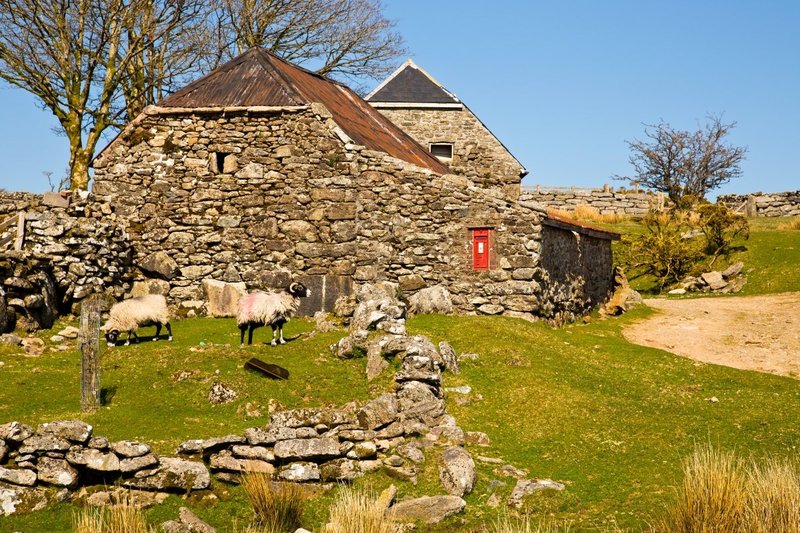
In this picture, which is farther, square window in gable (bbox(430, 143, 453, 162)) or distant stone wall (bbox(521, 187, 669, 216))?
distant stone wall (bbox(521, 187, 669, 216))

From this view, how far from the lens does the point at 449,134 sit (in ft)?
122

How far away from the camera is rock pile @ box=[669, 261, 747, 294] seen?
3212 cm

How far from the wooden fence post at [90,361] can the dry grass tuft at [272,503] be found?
3768mm

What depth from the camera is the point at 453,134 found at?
122 ft

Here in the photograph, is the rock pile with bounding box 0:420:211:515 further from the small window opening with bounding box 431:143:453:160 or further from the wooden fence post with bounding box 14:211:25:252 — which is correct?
the small window opening with bounding box 431:143:453:160

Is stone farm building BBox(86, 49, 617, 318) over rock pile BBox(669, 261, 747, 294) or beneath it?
over

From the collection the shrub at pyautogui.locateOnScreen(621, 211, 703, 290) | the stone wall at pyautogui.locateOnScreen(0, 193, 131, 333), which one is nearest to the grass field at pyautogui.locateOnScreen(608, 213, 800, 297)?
the shrub at pyautogui.locateOnScreen(621, 211, 703, 290)

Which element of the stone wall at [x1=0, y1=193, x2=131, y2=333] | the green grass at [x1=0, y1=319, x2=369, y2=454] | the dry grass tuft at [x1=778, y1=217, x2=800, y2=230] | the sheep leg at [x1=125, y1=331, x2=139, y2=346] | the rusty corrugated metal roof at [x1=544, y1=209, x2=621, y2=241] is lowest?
the green grass at [x1=0, y1=319, x2=369, y2=454]

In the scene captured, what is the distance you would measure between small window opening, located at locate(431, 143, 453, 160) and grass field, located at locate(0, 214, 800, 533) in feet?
58.8

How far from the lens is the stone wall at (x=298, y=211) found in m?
21.8

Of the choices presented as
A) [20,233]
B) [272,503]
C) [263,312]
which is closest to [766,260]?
[263,312]

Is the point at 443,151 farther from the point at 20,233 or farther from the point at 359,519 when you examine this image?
the point at 359,519

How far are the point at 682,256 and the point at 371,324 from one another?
20712 mm

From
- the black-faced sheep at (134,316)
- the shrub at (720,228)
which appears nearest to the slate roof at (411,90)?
the shrub at (720,228)
